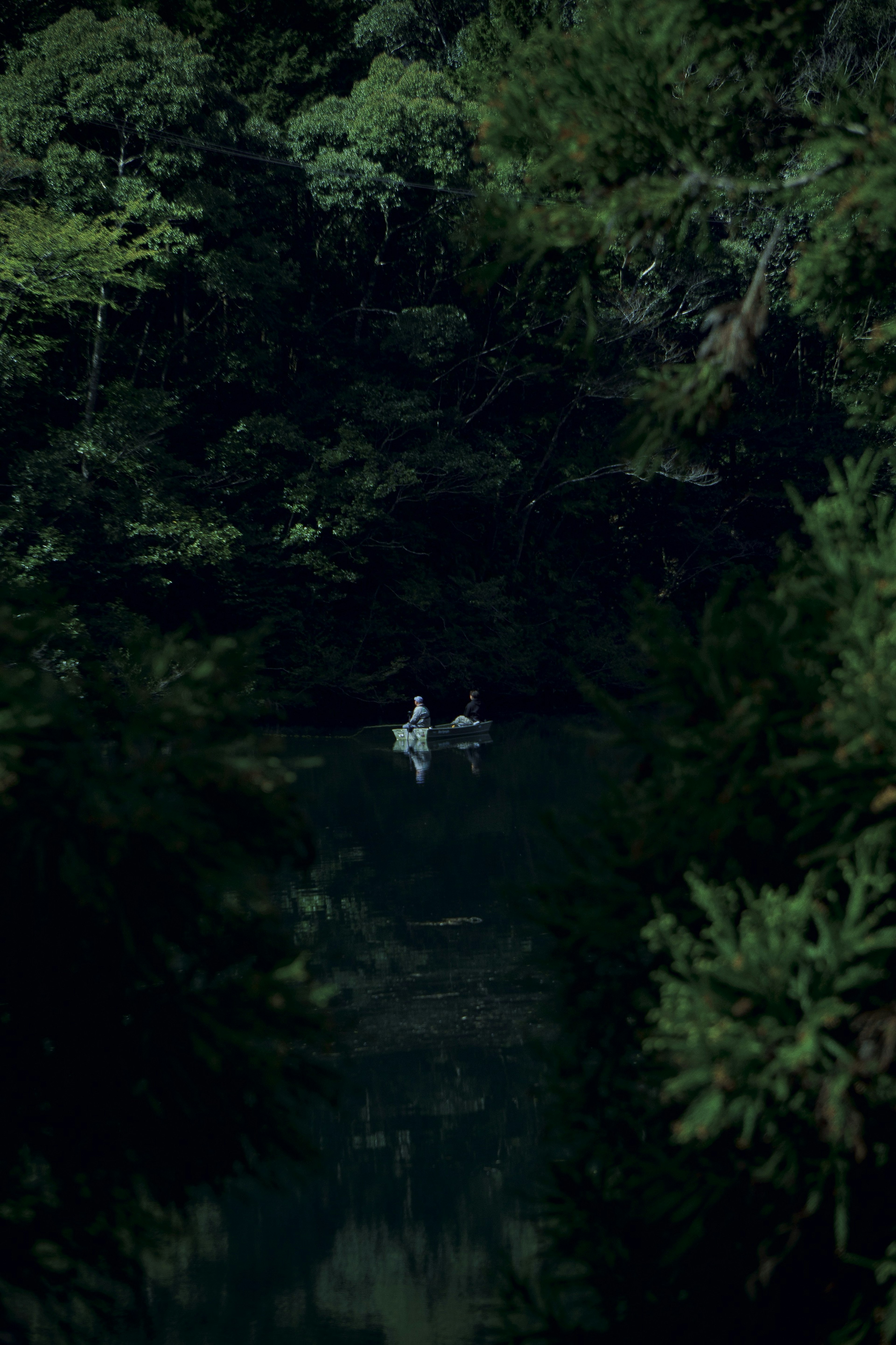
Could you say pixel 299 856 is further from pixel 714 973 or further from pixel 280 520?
pixel 280 520

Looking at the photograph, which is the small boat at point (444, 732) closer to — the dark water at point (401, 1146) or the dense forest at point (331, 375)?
the dense forest at point (331, 375)

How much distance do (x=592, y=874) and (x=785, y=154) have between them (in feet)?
12.8

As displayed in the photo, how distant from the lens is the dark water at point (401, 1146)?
24.5 feet

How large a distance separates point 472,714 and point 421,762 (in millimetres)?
3117

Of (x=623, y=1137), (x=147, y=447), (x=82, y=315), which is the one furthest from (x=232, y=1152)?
(x=82, y=315)

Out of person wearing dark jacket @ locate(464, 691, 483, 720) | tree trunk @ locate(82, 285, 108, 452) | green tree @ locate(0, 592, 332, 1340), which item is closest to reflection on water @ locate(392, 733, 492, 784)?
person wearing dark jacket @ locate(464, 691, 483, 720)

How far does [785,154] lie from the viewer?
7289mm

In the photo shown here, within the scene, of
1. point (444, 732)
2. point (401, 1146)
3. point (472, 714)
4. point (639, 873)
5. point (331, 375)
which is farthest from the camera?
point (331, 375)

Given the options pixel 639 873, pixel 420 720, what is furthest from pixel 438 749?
pixel 639 873

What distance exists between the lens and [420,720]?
30.5 m

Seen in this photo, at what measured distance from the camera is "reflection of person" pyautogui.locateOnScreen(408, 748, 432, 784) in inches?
1041

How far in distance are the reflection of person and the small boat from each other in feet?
0.82

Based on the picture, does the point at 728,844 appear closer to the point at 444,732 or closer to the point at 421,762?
the point at 421,762

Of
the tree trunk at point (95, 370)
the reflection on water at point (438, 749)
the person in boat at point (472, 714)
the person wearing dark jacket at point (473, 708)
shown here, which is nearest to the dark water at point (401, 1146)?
the reflection on water at point (438, 749)
